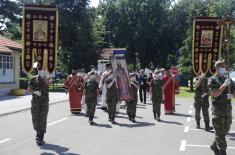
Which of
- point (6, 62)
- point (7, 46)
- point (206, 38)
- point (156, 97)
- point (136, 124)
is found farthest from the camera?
point (6, 62)

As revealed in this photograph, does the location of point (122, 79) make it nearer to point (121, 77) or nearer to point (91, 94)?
point (121, 77)

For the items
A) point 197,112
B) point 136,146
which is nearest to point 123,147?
point 136,146

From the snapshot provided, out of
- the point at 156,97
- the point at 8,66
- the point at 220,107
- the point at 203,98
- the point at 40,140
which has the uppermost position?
the point at 8,66

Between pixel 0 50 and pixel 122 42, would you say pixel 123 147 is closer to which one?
pixel 0 50

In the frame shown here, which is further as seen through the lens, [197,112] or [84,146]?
[197,112]

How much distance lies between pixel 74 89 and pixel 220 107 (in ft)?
35.8

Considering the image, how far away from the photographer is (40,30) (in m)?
14.5

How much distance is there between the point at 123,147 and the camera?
11164 mm

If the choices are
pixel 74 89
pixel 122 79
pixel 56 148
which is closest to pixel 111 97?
pixel 122 79

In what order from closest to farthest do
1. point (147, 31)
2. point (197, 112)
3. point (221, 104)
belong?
point (221, 104)
point (197, 112)
point (147, 31)

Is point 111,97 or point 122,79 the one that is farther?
point 122,79

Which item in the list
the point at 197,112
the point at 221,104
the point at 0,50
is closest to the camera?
the point at 221,104

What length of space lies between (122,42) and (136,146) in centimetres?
5729

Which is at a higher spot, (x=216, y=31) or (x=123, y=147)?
(x=216, y=31)
